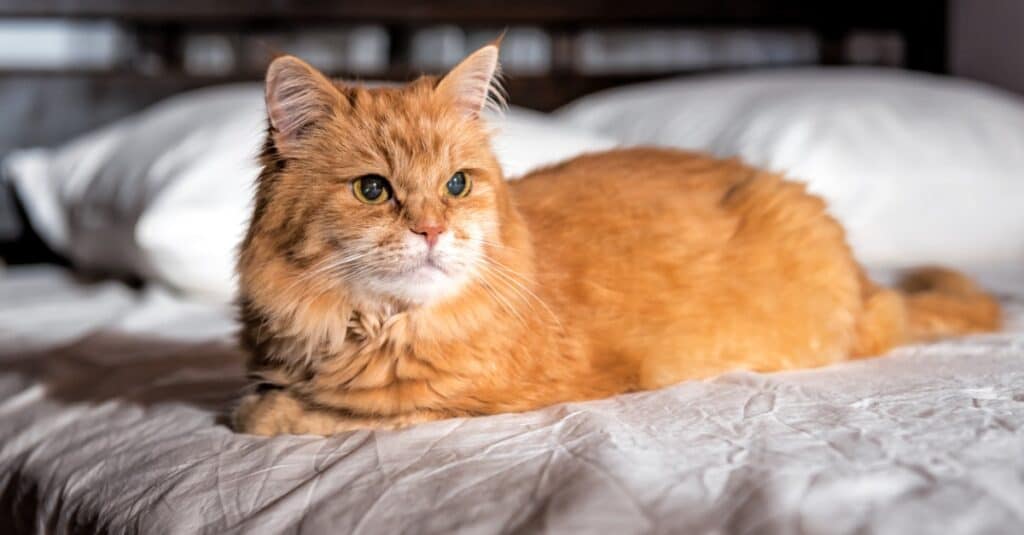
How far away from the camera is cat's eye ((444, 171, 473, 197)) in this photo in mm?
1323

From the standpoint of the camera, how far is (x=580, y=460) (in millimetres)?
1021

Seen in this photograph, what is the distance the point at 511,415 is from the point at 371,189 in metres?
0.35

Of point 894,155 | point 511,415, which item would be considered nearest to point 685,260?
point 511,415

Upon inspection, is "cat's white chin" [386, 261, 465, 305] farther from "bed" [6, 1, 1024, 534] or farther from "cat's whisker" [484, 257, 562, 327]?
"bed" [6, 1, 1024, 534]

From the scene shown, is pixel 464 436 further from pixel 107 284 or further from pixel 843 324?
pixel 107 284

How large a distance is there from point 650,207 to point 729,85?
58.0 inches

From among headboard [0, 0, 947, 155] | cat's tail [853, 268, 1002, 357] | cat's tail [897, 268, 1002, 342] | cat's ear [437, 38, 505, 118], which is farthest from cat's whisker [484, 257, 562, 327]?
headboard [0, 0, 947, 155]

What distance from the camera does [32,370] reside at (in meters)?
1.73

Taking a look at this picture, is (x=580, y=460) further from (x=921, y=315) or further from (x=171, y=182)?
(x=171, y=182)

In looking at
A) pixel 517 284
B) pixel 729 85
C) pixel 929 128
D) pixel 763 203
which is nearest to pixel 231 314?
pixel 517 284

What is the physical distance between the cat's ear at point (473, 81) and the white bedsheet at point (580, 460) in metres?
0.47

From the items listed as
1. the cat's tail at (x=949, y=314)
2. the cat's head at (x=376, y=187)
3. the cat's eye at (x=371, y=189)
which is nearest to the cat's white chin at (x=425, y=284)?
the cat's head at (x=376, y=187)

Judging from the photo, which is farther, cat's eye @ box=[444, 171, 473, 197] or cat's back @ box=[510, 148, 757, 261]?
cat's back @ box=[510, 148, 757, 261]

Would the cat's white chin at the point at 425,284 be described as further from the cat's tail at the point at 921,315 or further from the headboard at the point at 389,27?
the headboard at the point at 389,27
